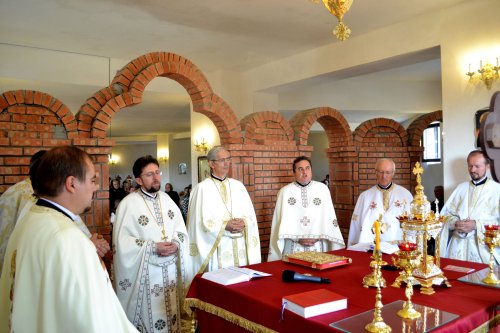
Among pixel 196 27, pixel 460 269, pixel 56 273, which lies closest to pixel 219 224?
pixel 460 269

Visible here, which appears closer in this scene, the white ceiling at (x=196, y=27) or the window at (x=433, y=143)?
the white ceiling at (x=196, y=27)

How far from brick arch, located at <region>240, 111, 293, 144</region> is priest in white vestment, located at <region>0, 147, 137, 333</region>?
4477 millimetres

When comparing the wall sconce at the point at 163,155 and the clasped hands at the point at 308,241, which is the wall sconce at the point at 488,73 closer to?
the clasped hands at the point at 308,241

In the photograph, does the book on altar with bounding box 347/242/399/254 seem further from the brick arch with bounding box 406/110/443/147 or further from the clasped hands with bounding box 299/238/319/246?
the brick arch with bounding box 406/110/443/147

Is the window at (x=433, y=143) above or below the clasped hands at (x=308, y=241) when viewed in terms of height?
above

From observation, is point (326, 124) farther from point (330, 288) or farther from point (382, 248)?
point (330, 288)

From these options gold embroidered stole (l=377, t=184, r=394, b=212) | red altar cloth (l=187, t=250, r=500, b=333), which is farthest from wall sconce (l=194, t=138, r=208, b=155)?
red altar cloth (l=187, t=250, r=500, b=333)

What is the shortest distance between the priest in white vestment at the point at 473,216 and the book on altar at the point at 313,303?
9.47ft

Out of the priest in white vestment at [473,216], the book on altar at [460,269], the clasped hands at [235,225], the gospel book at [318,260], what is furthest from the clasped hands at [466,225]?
the clasped hands at [235,225]

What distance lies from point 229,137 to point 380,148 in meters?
3.44

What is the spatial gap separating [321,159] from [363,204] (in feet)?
46.9

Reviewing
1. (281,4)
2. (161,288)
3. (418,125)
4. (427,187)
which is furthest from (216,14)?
(427,187)

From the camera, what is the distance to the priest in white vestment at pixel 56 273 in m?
1.80

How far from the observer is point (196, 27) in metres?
6.81
